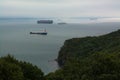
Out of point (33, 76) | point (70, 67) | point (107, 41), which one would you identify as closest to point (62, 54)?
point (107, 41)

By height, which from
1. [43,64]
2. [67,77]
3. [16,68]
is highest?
[16,68]

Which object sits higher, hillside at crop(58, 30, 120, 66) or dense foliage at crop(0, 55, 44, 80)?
dense foliage at crop(0, 55, 44, 80)

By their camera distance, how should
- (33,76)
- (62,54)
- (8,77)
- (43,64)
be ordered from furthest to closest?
(62,54)
(43,64)
(33,76)
(8,77)

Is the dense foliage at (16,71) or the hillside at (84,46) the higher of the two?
the dense foliage at (16,71)

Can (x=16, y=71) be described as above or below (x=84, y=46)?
above

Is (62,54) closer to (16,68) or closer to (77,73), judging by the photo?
(77,73)

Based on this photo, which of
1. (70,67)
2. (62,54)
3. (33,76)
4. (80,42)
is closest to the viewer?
(33,76)

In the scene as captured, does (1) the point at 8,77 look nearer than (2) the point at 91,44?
Yes

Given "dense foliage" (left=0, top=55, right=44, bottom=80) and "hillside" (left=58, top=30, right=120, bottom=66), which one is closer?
"dense foliage" (left=0, top=55, right=44, bottom=80)
